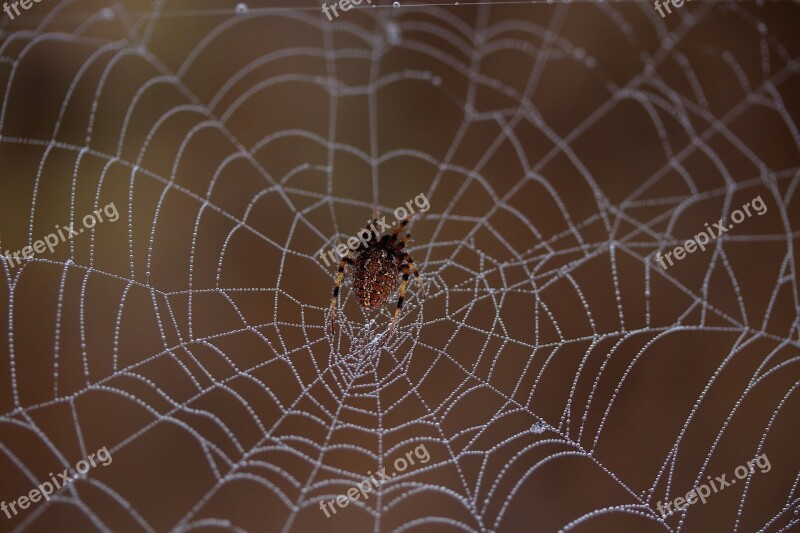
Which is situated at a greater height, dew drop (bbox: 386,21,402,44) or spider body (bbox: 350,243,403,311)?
dew drop (bbox: 386,21,402,44)

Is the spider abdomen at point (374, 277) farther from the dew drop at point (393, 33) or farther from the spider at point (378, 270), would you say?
the dew drop at point (393, 33)

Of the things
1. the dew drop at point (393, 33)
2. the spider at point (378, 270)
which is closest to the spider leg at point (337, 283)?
the spider at point (378, 270)

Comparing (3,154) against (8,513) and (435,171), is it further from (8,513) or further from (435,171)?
(435,171)

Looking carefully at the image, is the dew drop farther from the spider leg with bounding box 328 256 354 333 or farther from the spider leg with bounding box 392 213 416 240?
the spider leg with bounding box 328 256 354 333

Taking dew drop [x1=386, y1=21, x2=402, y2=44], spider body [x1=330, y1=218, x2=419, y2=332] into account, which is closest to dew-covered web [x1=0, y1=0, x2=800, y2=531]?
dew drop [x1=386, y1=21, x2=402, y2=44]

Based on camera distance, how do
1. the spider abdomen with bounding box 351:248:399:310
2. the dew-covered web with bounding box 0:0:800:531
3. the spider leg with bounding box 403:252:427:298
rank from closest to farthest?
the spider abdomen with bounding box 351:248:399:310
the spider leg with bounding box 403:252:427:298
the dew-covered web with bounding box 0:0:800:531

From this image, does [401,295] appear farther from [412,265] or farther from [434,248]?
[434,248]
